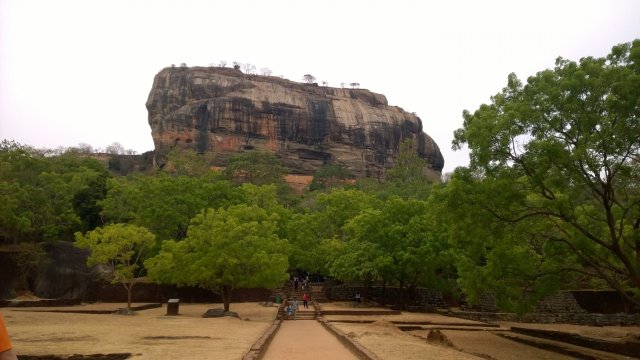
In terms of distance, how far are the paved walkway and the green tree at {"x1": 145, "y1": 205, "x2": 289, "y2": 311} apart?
6.48m

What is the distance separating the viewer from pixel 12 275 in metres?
33.1

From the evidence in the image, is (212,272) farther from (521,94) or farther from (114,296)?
(521,94)

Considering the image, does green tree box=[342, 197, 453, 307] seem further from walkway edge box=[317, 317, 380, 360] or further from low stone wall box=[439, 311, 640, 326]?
walkway edge box=[317, 317, 380, 360]

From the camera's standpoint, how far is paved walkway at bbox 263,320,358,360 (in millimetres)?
12609

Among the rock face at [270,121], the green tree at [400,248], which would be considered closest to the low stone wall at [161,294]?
the green tree at [400,248]

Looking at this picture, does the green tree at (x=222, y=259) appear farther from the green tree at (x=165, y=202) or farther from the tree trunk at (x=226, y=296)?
the green tree at (x=165, y=202)

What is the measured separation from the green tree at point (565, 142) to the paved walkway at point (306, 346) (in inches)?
264

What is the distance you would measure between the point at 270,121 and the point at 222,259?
65.9 meters

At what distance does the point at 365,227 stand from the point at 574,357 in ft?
60.2

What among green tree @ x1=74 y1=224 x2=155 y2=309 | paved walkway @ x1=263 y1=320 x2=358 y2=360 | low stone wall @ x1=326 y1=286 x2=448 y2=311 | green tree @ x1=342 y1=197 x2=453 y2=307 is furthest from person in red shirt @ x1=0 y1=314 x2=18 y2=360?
low stone wall @ x1=326 y1=286 x2=448 y2=311

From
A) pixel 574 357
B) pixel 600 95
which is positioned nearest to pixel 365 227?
pixel 574 357

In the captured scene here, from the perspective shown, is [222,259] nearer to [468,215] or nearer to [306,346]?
→ [306,346]

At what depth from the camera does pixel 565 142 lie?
1497 centimetres

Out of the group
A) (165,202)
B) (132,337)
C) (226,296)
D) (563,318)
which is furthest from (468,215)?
(165,202)
